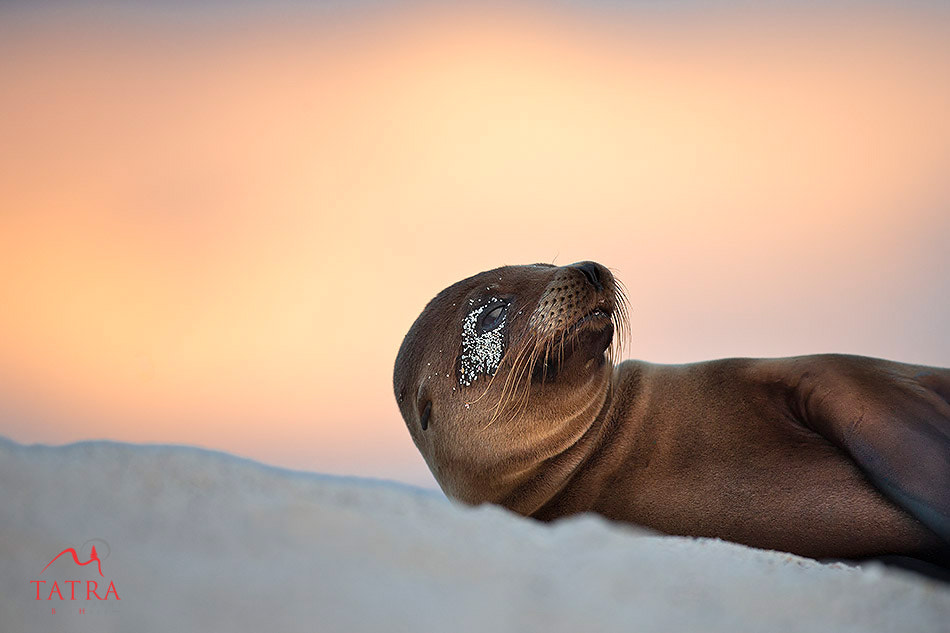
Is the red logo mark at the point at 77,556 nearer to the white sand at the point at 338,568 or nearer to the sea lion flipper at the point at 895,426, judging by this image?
the white sand at the point at 338,568

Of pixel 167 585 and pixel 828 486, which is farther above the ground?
pixel 167 585

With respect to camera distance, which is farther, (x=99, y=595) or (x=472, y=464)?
(x=472, y=464)

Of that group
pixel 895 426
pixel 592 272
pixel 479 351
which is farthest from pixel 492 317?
pixel 895 426

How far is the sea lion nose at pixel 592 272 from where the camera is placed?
2.88 m

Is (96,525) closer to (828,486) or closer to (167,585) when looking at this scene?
(167,585)

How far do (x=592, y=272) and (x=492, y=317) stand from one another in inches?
14.4

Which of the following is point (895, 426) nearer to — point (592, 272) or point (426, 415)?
point (592, 272)

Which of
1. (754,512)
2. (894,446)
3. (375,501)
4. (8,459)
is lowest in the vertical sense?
(754,512)

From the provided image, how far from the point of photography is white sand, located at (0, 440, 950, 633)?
3.19ft

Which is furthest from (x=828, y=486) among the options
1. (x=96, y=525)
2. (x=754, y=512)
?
(x=96, y=525)

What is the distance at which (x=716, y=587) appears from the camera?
1.24m

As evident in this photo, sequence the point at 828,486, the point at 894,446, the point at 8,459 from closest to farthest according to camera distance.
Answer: the point at 8,459, the point at 894,446, the point at 828,486

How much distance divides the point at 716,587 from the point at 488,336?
1.76 meters

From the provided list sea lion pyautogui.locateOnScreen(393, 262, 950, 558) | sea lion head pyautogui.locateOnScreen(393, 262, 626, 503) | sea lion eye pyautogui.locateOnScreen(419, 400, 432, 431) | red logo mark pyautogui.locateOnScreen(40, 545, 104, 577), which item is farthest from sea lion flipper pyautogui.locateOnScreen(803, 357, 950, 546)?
red logo mark pyautogui.locateOnScreen(40, 545, 104, 577)
